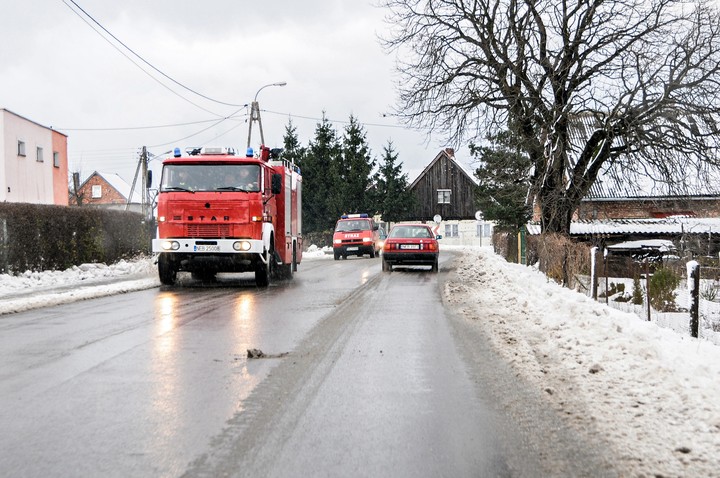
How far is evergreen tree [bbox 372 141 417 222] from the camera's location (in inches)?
2156

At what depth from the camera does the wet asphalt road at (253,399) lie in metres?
3.90

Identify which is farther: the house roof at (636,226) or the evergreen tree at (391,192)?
the evergreen tree at (391,192)

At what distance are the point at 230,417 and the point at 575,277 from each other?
12.6 meters

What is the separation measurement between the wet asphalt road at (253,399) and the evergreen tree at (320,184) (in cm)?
4059

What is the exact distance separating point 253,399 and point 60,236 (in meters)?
15.9

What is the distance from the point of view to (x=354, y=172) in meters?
50.9

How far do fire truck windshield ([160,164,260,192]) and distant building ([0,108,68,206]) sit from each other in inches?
836

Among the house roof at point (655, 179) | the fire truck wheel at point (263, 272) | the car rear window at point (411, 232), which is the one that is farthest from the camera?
the car rear window at point (411, 232)

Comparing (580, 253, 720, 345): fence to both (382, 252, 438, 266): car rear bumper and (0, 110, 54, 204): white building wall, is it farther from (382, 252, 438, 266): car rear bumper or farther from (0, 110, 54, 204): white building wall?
(0, 110, 54, 204): white building wall

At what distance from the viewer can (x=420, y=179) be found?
69.1 metres

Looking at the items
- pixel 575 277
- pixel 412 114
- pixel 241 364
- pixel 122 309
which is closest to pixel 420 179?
pixel 412 114

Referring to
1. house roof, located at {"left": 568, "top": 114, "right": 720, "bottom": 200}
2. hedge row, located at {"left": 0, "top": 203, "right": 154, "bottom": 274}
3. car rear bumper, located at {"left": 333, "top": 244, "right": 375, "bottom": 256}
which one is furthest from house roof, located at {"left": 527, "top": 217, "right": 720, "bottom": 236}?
hedge row, located at {"left": 0, "top": 203, "right": 154, "bottom": 274}

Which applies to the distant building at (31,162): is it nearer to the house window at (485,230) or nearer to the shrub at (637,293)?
the shrub at (637,293)

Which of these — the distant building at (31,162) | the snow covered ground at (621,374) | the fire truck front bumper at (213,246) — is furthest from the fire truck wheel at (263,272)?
the distant building at (31,162)
